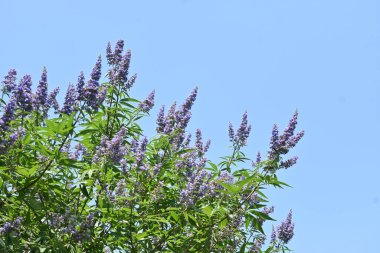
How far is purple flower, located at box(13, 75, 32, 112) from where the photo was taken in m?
5.74

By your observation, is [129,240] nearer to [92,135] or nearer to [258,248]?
[92,135]

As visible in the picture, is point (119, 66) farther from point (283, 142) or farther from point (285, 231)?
point (285, 231)

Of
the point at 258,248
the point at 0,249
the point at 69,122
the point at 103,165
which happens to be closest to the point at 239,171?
the point at 258,248

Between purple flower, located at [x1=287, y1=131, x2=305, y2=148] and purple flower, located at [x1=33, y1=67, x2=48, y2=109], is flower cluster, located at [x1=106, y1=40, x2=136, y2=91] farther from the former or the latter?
purple flower, located at [x1=287, y1=131, x2=305, y2=148]

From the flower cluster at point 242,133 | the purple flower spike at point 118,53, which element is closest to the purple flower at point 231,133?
the flower cluster at point 242,133

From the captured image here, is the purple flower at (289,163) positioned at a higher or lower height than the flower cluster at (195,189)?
higher

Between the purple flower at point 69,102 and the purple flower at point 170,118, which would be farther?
the purple flower at point 170,118

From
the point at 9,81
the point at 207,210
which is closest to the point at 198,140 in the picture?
the point at 207,210

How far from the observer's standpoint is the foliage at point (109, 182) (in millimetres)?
5605

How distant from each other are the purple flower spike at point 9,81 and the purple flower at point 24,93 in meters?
0.33

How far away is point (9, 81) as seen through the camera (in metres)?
6.22

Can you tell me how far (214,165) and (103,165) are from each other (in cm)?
195

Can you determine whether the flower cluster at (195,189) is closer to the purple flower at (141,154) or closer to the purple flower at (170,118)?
the purple flower at (141,154)

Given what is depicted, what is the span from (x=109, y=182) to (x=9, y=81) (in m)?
1.51
